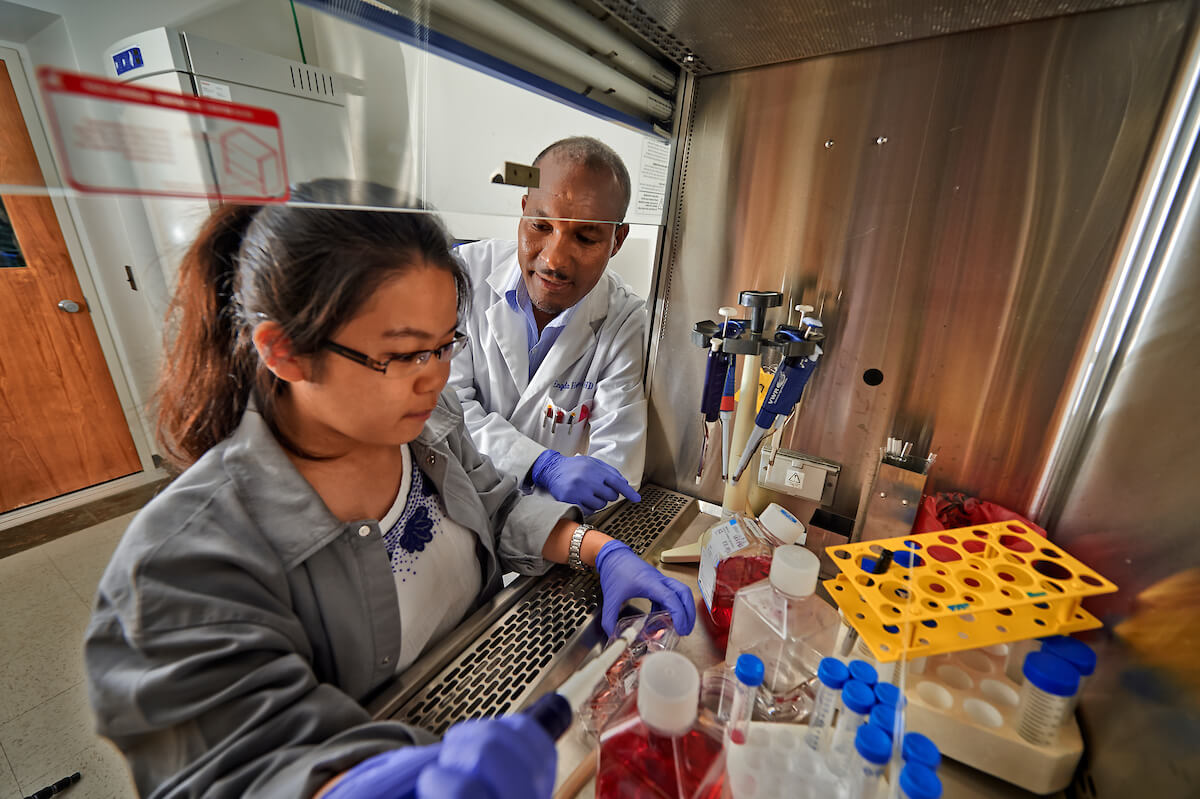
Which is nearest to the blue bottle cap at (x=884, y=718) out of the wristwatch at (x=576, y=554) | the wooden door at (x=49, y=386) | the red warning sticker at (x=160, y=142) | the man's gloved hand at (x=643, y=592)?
the man's gloved hand at (x=643, y=592)

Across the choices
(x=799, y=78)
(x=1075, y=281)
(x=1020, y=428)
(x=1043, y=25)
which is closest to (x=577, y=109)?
(x=799, y=78)

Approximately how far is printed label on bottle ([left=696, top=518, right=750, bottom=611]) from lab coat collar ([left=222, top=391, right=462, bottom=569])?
657 millimetres

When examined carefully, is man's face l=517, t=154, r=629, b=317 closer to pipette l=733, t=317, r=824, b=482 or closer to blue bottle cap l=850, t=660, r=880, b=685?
pipette l=733, t=317, r=824, b=482

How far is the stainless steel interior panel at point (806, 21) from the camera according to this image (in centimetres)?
82

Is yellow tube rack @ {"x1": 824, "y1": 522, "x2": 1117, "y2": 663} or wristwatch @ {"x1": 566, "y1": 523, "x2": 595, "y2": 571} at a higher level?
yellow tube rack @ {"x1": 824, "y1": 522, "x2": 1117, "y2": 663}

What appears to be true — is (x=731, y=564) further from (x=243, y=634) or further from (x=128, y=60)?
(x=128, y=60)

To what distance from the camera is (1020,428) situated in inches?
39.0

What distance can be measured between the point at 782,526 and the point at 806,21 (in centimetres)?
93

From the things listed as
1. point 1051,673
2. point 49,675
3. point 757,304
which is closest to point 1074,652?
point 1051,673

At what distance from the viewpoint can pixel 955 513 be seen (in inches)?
40.3

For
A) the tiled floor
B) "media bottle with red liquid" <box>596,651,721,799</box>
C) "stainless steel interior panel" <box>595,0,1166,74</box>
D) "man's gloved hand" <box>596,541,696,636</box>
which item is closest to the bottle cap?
"media bottle with red liquid" <box>596,651,721,799</box>

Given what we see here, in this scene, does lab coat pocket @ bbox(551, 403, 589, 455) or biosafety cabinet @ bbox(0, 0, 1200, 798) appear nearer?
biosafety cabinet @ bbox(0, 0, 1200, 798)

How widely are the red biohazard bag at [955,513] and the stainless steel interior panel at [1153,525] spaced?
120 mm

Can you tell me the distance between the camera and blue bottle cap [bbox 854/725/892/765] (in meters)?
0.52
